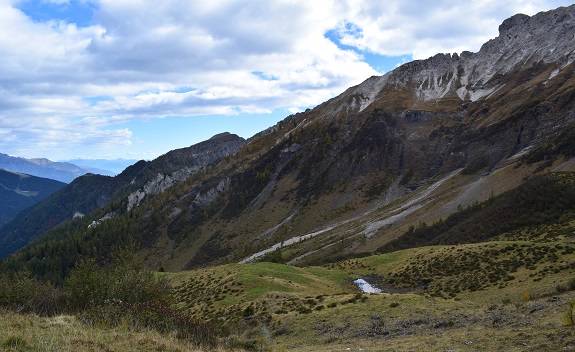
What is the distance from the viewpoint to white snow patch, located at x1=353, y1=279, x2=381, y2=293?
4338 centimetres

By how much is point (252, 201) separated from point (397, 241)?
310 feet

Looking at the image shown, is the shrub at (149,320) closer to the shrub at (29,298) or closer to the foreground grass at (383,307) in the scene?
the foreground grass at (383,307)

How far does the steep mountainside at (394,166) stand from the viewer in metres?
106

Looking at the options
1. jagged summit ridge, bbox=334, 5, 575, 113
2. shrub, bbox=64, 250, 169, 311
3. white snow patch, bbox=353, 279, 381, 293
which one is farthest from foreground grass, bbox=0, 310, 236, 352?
jagged summit ridge, bbox=334, 5, 575, 113

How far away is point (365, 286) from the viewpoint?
149 ft

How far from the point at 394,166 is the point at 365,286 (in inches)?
4645

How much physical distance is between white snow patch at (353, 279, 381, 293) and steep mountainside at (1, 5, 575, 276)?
32145 mm

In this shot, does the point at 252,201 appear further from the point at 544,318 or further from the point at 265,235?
the point at 544,318

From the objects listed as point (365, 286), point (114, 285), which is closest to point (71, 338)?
point (114, 285)

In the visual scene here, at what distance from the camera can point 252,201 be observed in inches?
6801

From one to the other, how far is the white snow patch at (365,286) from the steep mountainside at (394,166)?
32.1m

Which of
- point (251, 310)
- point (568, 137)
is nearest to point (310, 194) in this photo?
point (568, 137)

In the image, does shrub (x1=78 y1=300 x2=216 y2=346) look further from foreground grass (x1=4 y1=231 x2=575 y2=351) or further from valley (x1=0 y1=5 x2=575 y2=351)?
foreground grass (x1=4 y1=231 x2=575 y2=351)

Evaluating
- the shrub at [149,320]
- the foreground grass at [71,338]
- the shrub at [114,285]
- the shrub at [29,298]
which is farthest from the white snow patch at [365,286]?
the foreground grass at [71,338]
